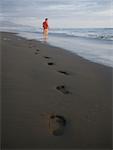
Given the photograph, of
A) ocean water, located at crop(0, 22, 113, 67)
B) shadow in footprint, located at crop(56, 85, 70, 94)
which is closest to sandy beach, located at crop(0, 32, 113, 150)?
shadow in footprint, located at crop(56, 85, 70, 94)

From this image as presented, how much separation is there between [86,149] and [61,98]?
4.53ft

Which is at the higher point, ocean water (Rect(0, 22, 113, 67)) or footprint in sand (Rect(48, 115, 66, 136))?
ocean water (Rect(0, 22, 113, 67))

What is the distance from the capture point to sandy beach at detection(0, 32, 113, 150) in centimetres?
274

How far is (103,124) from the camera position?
3.21m

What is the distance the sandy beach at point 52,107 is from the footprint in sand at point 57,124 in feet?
0.18

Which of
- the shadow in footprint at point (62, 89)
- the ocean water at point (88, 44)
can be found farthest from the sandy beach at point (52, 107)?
the ocean water at point (88, 44)

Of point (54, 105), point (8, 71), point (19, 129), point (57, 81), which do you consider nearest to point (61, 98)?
point (54, 105)

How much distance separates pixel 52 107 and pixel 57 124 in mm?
510

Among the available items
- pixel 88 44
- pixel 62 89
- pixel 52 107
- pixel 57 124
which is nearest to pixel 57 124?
pixel 57 124

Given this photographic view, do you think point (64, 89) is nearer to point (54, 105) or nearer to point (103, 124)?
point (54, 105)

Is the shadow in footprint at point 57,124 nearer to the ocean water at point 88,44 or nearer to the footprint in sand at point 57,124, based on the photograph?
the footprint in sand at point 57,124

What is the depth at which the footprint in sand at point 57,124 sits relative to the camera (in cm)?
293

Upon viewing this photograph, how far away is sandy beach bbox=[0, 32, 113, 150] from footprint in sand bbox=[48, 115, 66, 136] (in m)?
0.06

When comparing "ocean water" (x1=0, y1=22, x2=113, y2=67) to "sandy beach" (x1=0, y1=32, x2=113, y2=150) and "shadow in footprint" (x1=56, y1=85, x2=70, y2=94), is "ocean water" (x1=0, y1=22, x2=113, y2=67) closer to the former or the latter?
"sandy beach" (x1=0, y1=32, x2=113, y2=150)
